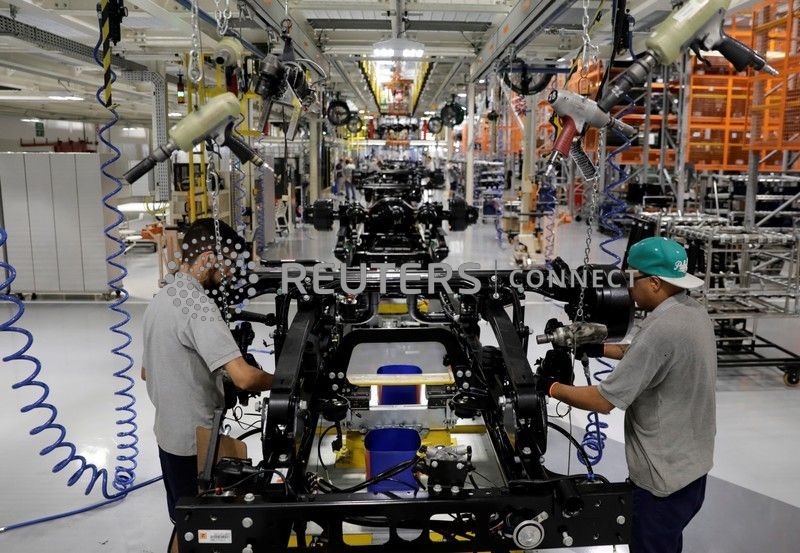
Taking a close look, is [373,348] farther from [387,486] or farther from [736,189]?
[736,189]

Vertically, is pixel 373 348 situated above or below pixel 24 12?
below

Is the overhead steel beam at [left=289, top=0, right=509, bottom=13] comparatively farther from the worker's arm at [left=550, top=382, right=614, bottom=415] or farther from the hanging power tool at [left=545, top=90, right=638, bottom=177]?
the worker's arm at [left=550, top=382, right=614, bottom=415]

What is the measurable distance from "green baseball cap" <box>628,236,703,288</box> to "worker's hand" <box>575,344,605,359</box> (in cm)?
43

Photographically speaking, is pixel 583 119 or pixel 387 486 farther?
pixel 387 486

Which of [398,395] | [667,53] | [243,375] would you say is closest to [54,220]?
[398,395]

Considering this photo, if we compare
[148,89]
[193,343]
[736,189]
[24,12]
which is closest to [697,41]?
[193,343]

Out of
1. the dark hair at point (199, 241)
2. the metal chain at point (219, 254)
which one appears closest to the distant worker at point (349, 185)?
the metal chain at point (219, 254)

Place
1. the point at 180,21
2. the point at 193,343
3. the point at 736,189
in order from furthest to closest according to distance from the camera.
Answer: the point at 736,189
the point at 180,21
the point at 193,343

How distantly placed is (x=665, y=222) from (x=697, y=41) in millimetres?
4691

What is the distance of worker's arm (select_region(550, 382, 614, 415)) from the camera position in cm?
242

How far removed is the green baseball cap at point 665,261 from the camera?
7.72ft

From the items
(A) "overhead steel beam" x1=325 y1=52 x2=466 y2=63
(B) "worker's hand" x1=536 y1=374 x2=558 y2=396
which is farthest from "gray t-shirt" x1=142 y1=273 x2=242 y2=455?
(A) "overhead steel beam" x1=325 y1=52 x2=466 y2=63

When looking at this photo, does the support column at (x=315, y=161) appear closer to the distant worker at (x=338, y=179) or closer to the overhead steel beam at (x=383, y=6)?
the overhead steel beam at (x=383, y=6)

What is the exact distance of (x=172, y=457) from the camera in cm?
267
